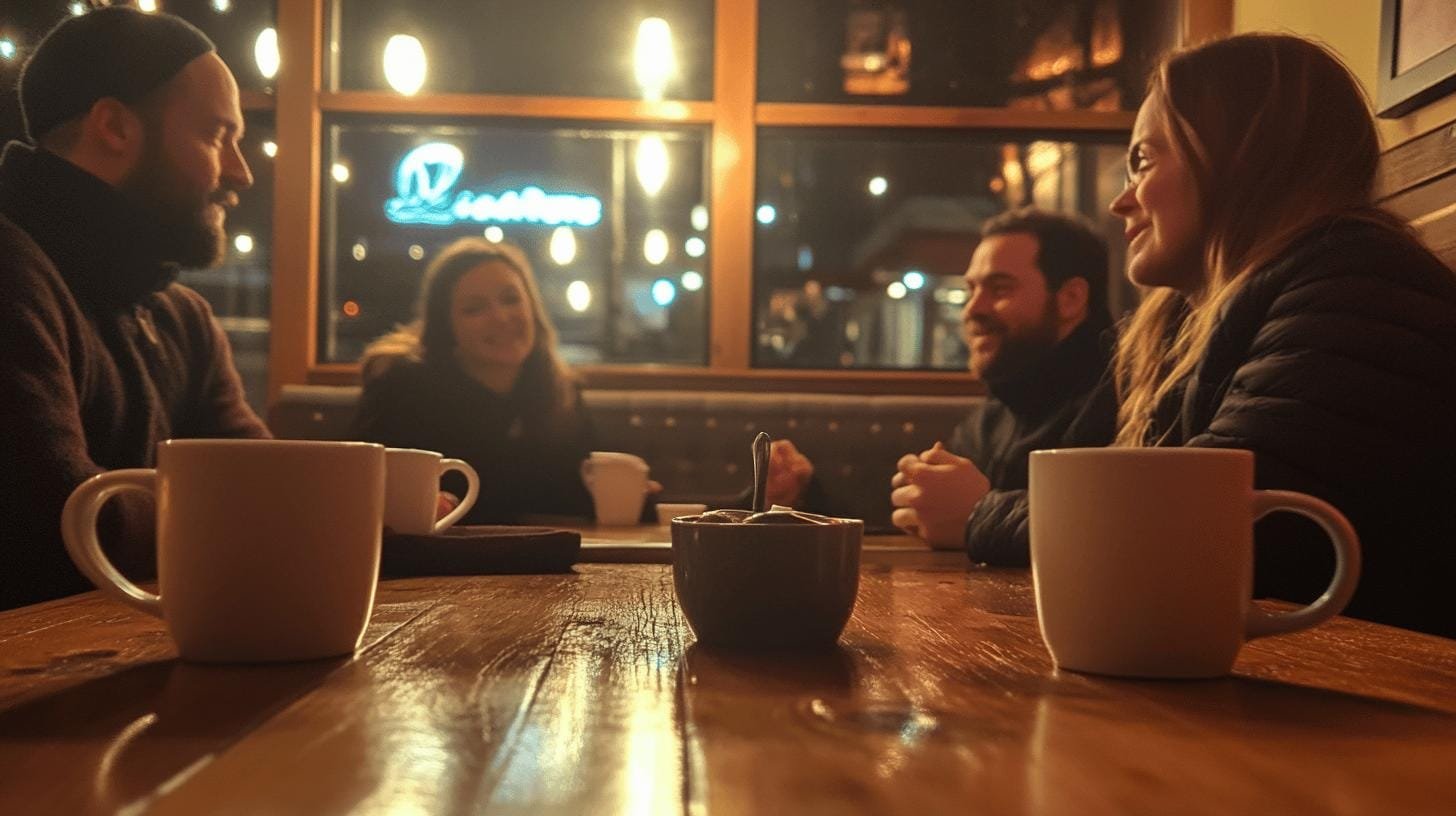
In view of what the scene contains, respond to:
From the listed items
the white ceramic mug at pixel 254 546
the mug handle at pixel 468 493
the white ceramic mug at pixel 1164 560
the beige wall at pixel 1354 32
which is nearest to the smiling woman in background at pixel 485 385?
the mug handle at pixel 468 493

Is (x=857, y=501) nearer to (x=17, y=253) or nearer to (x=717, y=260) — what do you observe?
(x=717, y=260)

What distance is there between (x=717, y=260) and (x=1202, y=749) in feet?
11.7

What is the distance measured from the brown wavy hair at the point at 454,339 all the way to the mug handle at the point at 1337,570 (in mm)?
2696

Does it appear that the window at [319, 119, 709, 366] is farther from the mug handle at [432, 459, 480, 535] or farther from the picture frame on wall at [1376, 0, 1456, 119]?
the mug handle at [432, 459, 480, 535]

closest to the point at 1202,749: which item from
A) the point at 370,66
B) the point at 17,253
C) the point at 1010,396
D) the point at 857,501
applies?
the point at 17,253

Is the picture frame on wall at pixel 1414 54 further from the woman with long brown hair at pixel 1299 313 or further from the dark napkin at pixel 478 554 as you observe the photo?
the dark napkin at pixel 478 554

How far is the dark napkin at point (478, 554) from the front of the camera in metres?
1.09

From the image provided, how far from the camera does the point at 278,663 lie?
586mm

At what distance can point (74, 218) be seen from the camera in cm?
190

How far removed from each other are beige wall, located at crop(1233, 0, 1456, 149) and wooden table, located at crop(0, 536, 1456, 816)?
1886mm

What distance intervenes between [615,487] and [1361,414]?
1358 millimetres

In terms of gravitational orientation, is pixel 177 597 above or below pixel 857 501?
above

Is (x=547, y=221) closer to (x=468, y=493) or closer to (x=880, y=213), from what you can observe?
(x=880, y=213)

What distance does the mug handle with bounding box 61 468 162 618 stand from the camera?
0.62 metres
